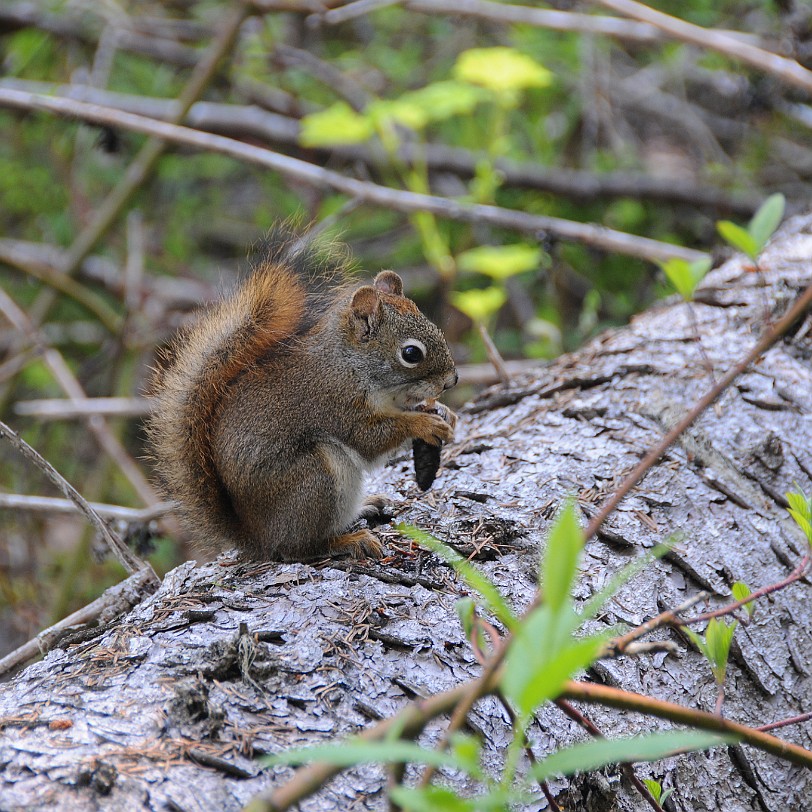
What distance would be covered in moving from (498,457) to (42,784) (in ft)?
3.42

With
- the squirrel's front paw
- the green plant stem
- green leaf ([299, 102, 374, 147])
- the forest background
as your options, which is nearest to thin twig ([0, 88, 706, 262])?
the forest background

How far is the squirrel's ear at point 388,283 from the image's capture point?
2.01 metres

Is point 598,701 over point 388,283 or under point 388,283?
over

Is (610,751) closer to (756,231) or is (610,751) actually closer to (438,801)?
(438,801)

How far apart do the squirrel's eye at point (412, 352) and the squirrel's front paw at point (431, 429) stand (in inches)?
7.3

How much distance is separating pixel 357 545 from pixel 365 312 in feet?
1.88

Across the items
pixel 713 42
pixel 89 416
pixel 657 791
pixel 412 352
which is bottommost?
pixel 89 416

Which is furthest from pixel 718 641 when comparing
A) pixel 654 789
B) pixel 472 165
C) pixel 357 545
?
pixel 472 165

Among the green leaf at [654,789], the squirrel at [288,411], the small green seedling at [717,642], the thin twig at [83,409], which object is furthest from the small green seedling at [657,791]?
the thin twig at [83,409]

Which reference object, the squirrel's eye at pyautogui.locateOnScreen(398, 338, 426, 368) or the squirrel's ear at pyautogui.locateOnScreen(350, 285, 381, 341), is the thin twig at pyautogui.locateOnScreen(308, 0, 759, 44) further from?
the squirrel's eye at pyautogui.locateOnScreen(398, 338, 426, 368)

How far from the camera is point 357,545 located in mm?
1562

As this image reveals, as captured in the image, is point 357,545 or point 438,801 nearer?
point 438,801

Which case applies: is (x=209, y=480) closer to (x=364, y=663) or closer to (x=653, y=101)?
(x=364, y=663)

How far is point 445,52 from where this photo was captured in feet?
14.3
